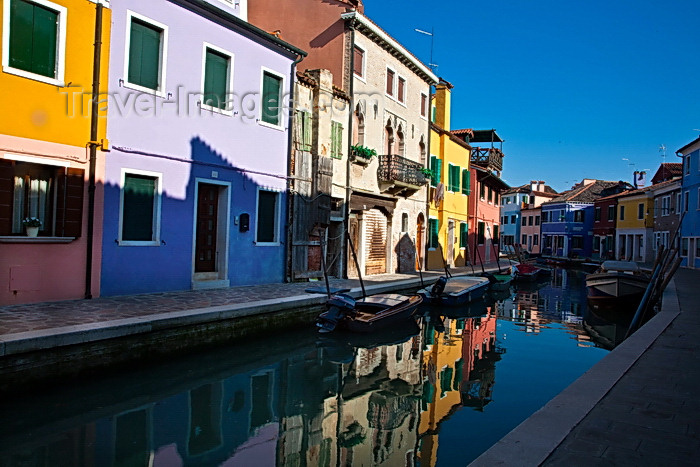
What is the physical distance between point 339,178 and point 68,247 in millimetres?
Result: 9166

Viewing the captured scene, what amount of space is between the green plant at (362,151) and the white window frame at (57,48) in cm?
964

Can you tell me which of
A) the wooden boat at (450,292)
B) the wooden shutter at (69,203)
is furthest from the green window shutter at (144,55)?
the wooden boat at (450,292)

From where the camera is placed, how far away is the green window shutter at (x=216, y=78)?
41.2 ft

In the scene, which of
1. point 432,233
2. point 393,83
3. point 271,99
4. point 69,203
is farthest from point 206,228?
point 432,233

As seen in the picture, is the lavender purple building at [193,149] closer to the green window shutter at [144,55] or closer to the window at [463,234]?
the green window shutter at [144,55]

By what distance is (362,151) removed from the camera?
1789 centimetres

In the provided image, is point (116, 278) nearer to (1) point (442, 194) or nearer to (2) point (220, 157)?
(2) point (220, 157)

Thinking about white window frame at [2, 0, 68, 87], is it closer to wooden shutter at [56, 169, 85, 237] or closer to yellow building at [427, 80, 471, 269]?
wooden shutter at [56, 169, 85, 237]

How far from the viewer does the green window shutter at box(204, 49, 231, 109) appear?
12555mm

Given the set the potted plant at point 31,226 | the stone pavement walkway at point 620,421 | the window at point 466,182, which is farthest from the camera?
the window at point 466,182

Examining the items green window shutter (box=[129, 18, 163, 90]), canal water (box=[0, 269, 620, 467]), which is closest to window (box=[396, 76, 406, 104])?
green window shutter (box=[129, 18, 163, 90])

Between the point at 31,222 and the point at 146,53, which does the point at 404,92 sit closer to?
the point at 146,53

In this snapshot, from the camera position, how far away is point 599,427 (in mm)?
4180

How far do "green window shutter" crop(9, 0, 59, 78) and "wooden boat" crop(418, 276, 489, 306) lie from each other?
1077 cm
